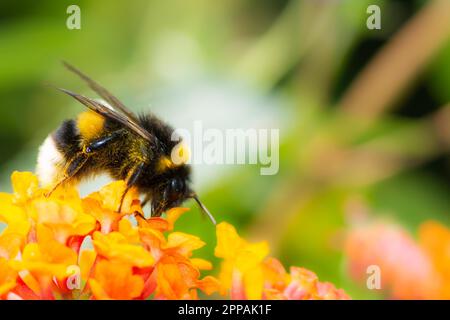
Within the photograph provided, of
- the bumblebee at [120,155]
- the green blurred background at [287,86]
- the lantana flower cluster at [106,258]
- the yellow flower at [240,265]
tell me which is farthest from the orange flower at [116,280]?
the green blurred background at [287,86]

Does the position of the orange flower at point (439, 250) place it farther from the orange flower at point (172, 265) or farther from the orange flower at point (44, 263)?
the orange flower at point (44, 263)

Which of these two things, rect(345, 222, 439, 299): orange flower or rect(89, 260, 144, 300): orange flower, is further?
rect(345, 222, 439, 299): orange flower

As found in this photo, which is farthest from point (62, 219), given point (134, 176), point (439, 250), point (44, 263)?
point (439, 250)

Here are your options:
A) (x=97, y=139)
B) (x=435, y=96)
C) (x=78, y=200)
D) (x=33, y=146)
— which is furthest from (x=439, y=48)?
(x=78, y=200)

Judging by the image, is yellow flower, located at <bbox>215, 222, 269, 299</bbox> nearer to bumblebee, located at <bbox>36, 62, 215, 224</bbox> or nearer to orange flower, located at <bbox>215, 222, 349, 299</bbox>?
orange flower, located at <bbox>215, 222, 349, 299</bbox>

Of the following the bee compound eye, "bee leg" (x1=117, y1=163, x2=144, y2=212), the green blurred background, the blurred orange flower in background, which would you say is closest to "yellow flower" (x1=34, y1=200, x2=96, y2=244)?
"bee leg" (x1=117, y1=163, x2=144, y2=212)

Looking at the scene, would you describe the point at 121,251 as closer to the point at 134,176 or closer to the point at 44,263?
the point at 44,263

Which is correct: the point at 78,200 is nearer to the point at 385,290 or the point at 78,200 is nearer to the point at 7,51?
the point at 385,290
